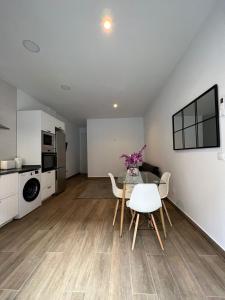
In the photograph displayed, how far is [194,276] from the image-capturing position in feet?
4.84

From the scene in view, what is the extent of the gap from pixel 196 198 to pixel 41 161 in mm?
3211

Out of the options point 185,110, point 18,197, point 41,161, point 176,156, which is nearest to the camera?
point 185,110

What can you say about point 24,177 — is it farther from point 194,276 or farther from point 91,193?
point 194,276

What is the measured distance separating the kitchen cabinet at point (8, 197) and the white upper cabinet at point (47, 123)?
1426mm

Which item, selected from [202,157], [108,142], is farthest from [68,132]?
[202,157]

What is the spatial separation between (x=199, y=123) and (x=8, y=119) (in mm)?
3708

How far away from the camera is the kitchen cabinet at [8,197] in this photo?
240cm

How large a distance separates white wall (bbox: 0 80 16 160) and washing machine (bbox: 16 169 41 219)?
71 centimetres

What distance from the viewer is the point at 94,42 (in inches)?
89.2

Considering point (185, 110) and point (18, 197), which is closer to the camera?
point (185, 110)

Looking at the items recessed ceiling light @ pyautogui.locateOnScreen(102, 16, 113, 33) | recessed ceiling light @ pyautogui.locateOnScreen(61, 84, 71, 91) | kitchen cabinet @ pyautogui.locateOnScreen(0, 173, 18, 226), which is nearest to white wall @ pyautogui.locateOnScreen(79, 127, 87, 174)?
recessed ceiling light @ pyautogui.locateOnScreen(61, 84, 71, 91)

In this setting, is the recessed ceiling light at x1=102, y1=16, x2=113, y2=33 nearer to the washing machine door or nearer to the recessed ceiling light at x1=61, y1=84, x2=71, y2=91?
the recessed ceiling light at x1=61, y1=84, x2=71, y2=91

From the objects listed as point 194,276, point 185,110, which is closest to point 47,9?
point 185,110

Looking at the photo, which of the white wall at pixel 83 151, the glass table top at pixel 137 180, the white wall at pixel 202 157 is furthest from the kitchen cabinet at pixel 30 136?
the white wall at pixel 83 151
